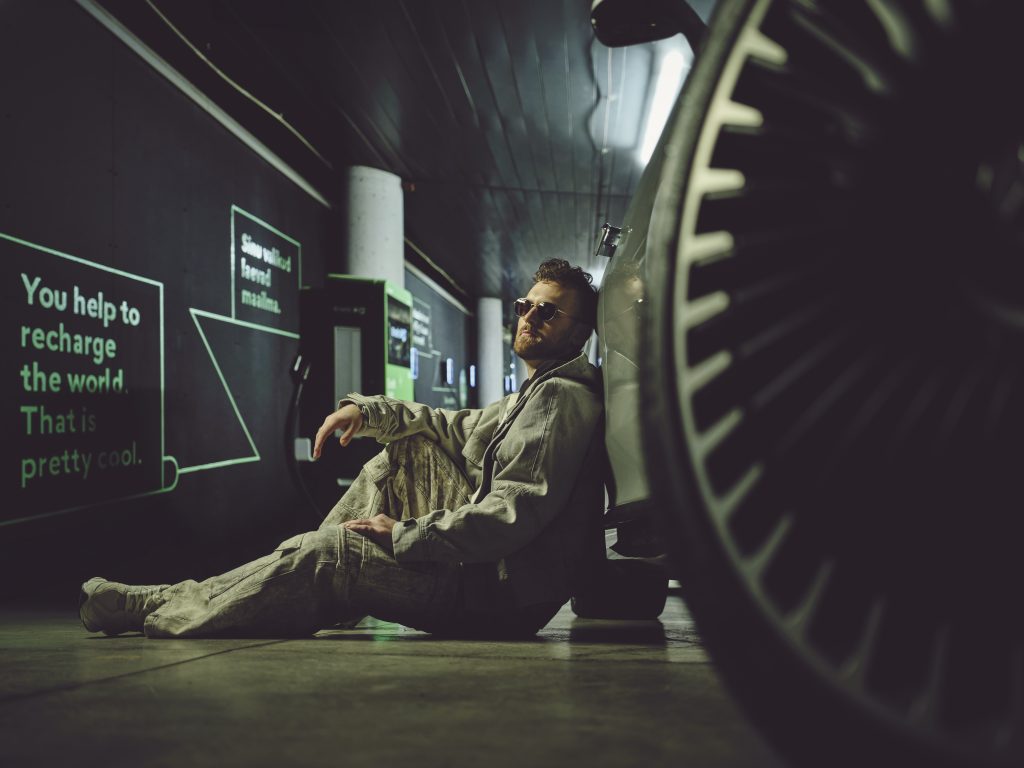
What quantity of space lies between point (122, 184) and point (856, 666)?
429 cm

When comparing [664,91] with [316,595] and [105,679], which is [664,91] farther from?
[105,679]

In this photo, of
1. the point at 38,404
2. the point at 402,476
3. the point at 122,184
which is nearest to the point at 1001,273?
the point at 402,476

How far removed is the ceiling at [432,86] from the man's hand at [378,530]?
3.37 metres

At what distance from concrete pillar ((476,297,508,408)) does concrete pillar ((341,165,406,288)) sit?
8504 mm

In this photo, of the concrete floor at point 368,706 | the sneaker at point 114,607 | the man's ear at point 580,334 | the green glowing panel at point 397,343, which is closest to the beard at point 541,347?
the man's ear at point 580,334

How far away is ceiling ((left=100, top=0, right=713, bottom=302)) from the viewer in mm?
4371

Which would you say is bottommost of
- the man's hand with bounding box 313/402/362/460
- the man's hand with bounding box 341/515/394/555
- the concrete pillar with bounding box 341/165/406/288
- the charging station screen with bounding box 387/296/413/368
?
the man's hand with bounding box 341/515/394/555

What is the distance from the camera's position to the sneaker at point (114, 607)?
1948mm

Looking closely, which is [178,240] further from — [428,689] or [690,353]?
[690,353]

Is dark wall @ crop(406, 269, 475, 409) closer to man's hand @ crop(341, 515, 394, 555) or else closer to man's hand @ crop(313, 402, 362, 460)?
man's hand @ crop(313, 402, 362, 460)

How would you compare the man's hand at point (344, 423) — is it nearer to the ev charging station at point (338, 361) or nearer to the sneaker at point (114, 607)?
the sneaker at point (114, 607)

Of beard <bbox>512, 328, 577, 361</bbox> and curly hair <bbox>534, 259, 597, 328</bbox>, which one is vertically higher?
curly hair <bbox>534, 259, 597, 328</bbox>

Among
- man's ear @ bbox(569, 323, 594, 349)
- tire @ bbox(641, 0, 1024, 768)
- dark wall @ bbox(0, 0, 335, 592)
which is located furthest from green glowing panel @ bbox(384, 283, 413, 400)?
tire @ bbox(641, 0, 1024, 768)

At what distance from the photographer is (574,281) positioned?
2201 mm
